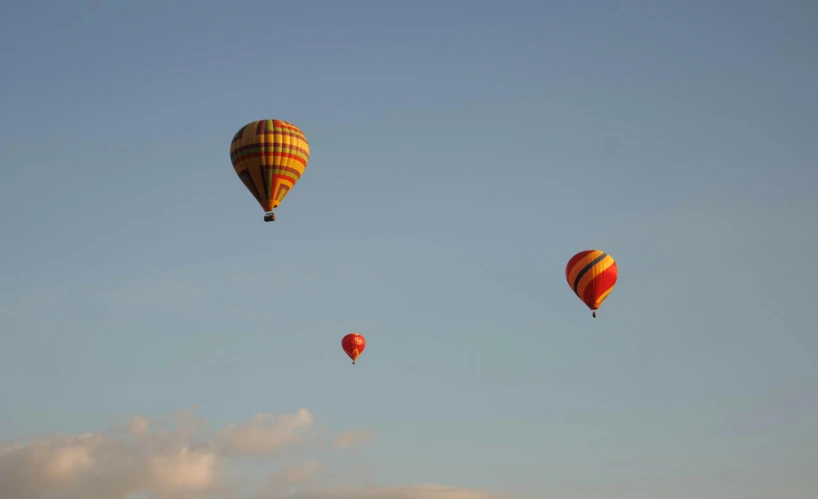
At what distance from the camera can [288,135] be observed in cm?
10312

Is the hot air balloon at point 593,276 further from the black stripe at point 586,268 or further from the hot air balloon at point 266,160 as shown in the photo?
the hot air balloon at point 266,160

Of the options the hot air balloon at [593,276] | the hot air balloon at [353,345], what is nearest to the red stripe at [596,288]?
the hot air balloon at [593,276]

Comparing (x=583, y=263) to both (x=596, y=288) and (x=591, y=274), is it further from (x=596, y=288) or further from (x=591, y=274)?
(x=596, y=288)

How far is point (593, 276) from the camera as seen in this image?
106 metres

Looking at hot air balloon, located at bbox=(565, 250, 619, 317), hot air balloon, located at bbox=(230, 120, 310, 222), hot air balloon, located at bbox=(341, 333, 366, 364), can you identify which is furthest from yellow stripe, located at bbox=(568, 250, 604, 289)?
hot air balloon, located at bbox=(341, 333, 366, 364)

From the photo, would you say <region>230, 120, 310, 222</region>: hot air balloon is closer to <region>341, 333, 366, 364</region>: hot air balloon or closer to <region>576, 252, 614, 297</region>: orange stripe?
<region>576, 252, 614, 297</region>: orange stripe

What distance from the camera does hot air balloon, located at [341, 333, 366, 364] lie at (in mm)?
128625

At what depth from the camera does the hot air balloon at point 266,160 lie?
333 ft

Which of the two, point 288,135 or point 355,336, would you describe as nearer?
point 288,135

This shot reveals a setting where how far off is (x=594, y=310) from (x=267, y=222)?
96.9ft

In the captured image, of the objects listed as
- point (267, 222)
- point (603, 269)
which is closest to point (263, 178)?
point (267, 222)

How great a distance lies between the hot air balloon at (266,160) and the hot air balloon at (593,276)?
26.4 m

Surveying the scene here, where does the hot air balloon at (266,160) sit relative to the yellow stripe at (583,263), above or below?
above

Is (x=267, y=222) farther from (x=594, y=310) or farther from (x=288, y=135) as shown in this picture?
(x=594, y=310)
